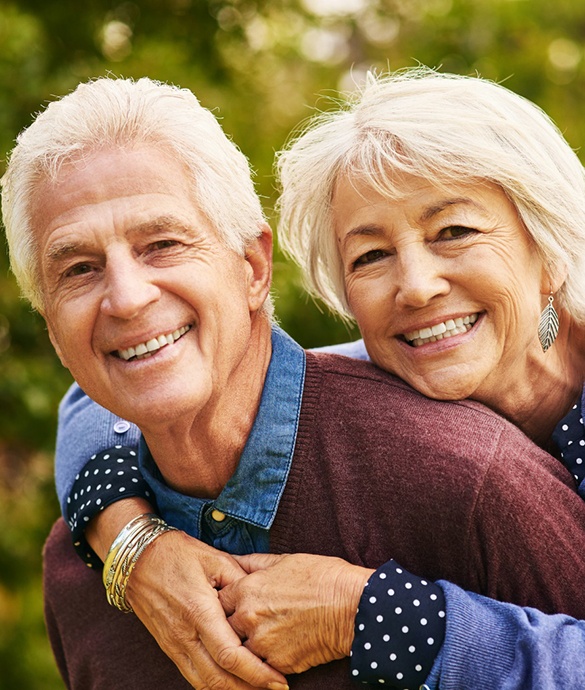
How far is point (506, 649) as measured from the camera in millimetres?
1985

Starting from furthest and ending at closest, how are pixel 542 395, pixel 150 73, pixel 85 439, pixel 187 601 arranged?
pixel 150 73 < pixel 85 439 < pixel 542 395 < pixel 187 601

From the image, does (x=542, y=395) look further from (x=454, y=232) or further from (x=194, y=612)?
(x=194, y=612)

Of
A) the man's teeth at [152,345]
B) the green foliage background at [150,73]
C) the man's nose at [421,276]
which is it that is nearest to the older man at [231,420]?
the man's teeth at [152,345]

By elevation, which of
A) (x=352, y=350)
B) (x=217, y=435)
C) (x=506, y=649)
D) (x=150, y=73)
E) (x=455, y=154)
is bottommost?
(x=506, y=649)

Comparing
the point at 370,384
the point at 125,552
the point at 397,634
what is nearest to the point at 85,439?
the point at 125,552

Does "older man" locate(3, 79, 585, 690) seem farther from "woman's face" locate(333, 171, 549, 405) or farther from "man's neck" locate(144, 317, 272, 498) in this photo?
"woman's face" locate(333, 171, 549, 405)

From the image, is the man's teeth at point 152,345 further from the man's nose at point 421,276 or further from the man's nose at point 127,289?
the man's nose at point 421,276

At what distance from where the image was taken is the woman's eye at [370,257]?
8.13 feet

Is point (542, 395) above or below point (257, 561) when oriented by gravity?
above

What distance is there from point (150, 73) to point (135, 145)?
3266mm

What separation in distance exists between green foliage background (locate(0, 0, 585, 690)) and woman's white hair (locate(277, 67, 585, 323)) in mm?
1845

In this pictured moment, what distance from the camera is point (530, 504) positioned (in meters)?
2.13

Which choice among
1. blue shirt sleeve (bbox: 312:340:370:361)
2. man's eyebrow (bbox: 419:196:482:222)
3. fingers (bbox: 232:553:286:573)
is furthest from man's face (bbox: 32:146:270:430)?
blue shirt sleeve (bbox: 312:340:370:361)

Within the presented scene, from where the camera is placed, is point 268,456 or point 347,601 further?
point 268,456
